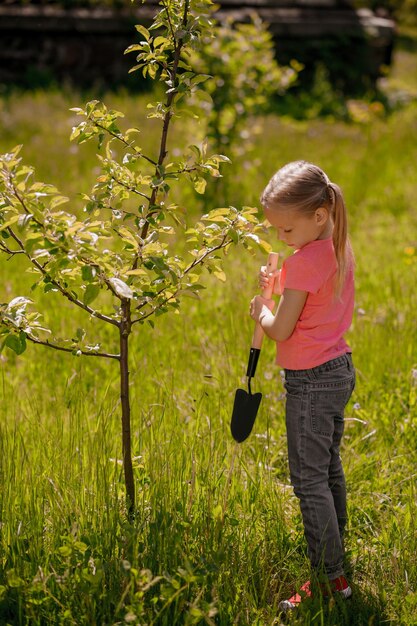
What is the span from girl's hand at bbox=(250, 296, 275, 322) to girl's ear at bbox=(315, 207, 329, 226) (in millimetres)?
310

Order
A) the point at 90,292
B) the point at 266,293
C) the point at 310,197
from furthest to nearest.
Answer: the point at 266,293 → the point at 310,197 → the point at 90,292

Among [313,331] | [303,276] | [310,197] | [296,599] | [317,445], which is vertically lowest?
[296,599]

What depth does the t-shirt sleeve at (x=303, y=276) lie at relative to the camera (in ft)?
8.61

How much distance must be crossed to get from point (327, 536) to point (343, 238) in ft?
2.98

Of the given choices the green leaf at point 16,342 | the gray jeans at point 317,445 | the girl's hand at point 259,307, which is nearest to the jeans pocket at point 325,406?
the gray jeans at point 317,445

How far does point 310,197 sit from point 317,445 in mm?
750

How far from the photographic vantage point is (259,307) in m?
2.79

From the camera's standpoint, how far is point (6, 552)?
259cm

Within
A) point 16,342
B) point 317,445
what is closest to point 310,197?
point 317,445

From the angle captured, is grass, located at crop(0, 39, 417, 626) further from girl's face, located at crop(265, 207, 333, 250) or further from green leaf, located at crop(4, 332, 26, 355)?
girl's face, located at crop(265, 207, 333, 250)

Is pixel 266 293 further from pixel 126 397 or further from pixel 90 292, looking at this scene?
pixel 90 292

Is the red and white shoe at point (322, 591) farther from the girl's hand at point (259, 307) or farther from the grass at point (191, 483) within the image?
the girl's hand at point (259, 307)

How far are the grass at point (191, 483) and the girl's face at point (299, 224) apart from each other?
0.69 m

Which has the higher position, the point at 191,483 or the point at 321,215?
the point at 321,215
